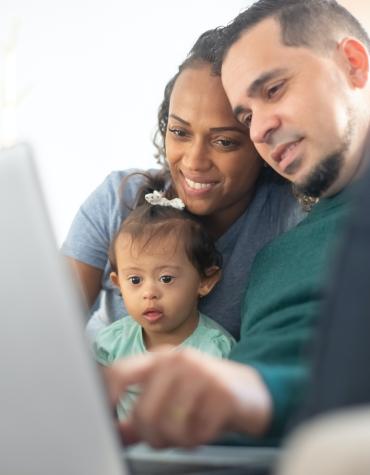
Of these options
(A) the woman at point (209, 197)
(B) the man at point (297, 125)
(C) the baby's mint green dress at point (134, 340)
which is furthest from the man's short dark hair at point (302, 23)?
(C) the baby's mint green dress at point (134, 340)

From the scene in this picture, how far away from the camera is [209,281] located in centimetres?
183

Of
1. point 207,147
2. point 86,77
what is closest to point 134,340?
point 207,147

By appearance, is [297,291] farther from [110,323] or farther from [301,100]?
[110,323]

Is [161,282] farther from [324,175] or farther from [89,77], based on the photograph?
[89,77]

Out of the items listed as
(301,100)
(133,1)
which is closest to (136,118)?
(133,1)

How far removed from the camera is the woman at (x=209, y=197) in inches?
70.5

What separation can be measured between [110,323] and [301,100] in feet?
2.31

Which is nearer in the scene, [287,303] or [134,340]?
[287,303]

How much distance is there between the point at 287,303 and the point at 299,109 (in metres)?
0.43

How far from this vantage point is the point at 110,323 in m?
1.94

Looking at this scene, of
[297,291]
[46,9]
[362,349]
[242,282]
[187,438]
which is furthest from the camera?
[46,9]

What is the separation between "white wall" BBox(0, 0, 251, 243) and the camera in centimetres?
360

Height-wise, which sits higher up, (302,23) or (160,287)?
(302,23)

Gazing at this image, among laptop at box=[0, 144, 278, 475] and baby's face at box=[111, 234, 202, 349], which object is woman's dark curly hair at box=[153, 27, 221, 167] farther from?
laptop at box=[0, 144, 278, 475]
